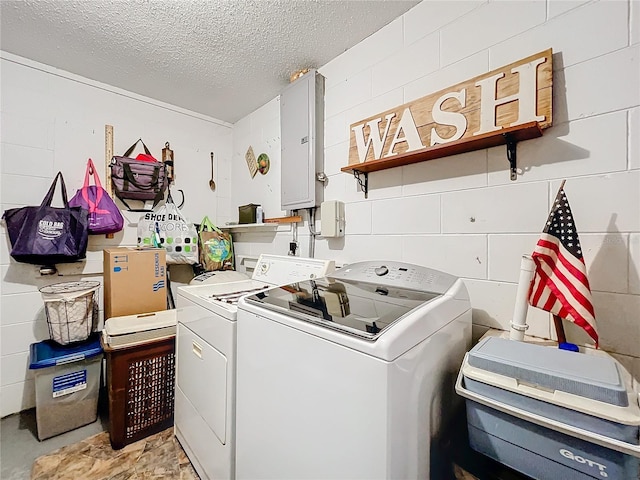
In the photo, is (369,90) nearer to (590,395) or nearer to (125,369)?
(590,395)

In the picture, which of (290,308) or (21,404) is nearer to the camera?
(290,308)

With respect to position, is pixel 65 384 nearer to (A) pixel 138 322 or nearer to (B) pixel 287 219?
(A) pixel 138 322

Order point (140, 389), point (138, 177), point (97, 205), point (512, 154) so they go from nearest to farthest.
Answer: point (512, 154) → point (140, 389) → point (97, 205) → point (138, 177)

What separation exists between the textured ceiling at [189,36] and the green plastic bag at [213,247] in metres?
1.20

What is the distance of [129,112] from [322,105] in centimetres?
170

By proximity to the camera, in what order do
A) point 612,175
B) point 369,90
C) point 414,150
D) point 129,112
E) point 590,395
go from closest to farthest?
point 590,395 → point 612,175 → point 414,150 → point 369,90 → point 129,112

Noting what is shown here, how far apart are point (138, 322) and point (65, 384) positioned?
0.57 m

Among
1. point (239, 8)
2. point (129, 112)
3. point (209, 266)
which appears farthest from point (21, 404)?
point (239, 8)

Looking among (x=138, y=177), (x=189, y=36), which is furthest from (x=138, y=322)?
(x=189, y=36)

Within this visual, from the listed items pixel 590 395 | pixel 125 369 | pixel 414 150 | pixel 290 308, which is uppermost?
pixel 414 150

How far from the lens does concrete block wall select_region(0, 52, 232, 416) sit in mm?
1838

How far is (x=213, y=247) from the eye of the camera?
2455mm

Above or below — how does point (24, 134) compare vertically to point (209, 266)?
above

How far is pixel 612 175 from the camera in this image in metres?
0.94
